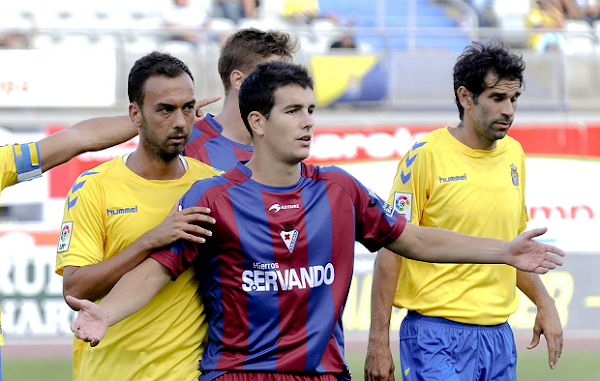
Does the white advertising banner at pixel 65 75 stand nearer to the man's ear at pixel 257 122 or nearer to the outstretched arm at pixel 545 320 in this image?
the outstretched arm at pixel 545 320

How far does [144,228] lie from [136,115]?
482 mm

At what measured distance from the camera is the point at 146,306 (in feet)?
10.9

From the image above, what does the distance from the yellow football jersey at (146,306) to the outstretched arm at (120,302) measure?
229 mm

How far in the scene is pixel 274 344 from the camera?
3.11m

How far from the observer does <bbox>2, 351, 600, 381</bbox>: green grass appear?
8086 mm

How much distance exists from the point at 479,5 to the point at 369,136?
5079 mm

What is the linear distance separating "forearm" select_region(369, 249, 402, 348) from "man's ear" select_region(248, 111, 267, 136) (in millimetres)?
1263

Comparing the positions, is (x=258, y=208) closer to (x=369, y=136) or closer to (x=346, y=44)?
(x=369, y=136)

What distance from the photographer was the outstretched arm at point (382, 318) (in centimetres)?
405

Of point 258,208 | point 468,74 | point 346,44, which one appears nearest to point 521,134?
point 346,44

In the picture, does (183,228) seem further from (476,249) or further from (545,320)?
(545,320)

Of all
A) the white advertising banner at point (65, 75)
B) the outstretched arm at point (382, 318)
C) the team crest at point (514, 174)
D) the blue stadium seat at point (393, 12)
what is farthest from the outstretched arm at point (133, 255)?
the blue stadium seat at point (393, 12)

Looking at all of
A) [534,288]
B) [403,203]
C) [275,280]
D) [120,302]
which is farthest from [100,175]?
[534,288]

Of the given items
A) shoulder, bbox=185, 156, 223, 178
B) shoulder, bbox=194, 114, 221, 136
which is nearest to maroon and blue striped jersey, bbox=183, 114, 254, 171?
shoulder, bbox=194, 114, 221, 136
